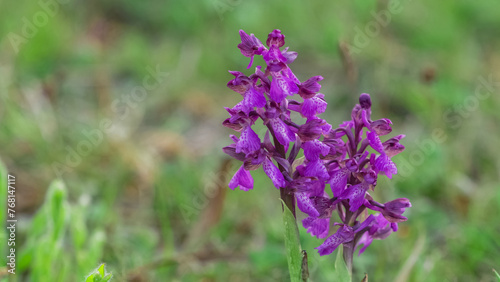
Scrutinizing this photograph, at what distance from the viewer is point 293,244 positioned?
1875 millimetres

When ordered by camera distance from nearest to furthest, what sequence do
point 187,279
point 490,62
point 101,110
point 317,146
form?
point 317,146
point 187,279
point 101,110
point 490,62

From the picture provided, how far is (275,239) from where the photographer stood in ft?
10.8

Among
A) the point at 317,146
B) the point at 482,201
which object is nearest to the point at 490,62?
the point at 482,201

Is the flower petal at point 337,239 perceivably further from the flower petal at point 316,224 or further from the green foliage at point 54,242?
the green foliage at point 54,242

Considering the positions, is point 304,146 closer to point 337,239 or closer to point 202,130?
point 337,239

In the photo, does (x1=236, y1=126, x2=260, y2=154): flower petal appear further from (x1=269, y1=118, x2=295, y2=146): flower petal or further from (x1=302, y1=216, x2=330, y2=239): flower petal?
(x1=302, y1=216, x2=330, y2=239): flower petal

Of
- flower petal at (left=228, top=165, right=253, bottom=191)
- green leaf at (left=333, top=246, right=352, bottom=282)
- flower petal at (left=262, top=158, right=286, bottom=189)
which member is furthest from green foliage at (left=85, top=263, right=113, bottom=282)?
green leaf at (left=333, top=246, right=352, bottom=282)

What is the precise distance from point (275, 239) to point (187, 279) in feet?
1.76

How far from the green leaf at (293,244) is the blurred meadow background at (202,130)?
3.11 ft

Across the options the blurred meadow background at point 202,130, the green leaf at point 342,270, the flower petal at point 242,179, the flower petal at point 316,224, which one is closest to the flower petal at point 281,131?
the flower petal at point 242,179

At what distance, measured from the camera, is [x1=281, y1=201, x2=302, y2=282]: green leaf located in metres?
1.84

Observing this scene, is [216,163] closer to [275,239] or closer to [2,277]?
[275,239]

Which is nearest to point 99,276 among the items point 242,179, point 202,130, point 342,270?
point 242,179

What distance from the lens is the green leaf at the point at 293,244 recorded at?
1.84 m
